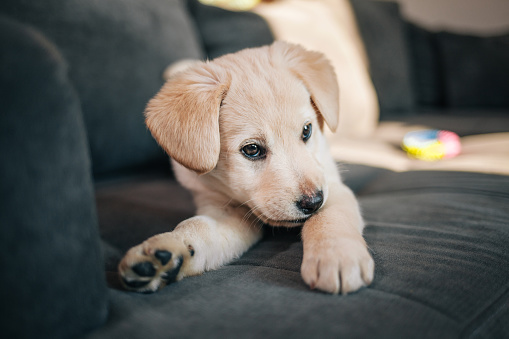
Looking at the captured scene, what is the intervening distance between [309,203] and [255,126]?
34 centimetres

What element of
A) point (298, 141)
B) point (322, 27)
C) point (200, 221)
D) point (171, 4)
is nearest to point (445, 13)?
point (322, 27)

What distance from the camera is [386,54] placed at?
3416mm

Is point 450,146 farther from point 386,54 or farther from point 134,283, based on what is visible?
point 134,283

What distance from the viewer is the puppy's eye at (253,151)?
4.19 ft

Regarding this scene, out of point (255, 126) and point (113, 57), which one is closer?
point (255, 126)

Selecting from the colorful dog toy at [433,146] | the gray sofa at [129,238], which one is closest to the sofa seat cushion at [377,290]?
the gray sofa at [129,238]

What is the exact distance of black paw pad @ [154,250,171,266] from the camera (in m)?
0.89

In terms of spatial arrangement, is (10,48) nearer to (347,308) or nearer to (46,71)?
(46,71)

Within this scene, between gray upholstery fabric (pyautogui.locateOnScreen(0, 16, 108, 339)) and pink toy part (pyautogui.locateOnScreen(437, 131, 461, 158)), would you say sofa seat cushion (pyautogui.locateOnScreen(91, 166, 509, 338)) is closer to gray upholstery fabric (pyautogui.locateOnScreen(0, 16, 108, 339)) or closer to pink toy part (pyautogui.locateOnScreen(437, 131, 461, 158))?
gray upholstery fabric (pyautogui.locateOnScreen(0, 16, 108, 339))

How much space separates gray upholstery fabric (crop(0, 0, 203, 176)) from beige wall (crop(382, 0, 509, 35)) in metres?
4.51

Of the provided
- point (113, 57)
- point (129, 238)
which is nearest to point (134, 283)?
point (129, 238)

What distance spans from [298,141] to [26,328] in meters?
0.96

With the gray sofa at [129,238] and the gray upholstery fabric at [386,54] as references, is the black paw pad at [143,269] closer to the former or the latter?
the gray sofa at [129,238]

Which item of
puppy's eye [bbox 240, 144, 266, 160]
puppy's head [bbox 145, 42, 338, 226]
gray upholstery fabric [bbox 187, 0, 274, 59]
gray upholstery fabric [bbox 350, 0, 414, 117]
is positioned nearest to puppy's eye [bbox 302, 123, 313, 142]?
puppy's head [bbox 145, 42, 338, 226]
